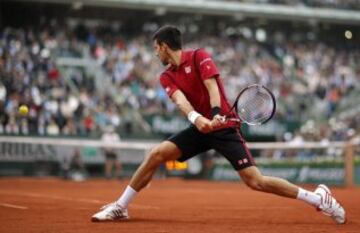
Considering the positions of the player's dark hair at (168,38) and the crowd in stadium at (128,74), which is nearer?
the player's dark hair at (168,38)

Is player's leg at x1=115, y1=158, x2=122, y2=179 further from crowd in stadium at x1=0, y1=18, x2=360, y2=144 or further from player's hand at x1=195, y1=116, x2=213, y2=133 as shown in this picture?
player's hand at x1=195, y1=116, x2=213, y2=133

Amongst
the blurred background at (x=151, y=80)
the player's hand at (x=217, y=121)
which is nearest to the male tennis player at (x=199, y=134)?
the player's hand at (x=217, y=121)

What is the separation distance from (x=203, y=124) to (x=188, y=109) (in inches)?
14.3

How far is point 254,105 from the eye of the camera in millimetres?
8008

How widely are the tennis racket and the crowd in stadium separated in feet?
53.1

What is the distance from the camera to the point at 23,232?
748cm

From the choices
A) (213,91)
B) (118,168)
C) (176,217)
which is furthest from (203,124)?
(118,168)

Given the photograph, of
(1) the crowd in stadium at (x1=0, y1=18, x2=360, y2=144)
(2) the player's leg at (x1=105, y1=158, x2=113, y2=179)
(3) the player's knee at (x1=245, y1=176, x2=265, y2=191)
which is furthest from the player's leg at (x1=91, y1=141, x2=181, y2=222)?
(1) the crowd in stadium at (x1=0, y1=18, x2=360, y2=144)

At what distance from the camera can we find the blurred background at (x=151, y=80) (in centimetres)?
2338

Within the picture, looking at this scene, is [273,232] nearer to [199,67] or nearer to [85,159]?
[199,67]

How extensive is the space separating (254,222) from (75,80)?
1962 centimetres

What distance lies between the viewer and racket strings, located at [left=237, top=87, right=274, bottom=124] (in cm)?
797

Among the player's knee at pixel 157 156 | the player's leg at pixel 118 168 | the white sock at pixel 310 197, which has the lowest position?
the player's leg at pixel 118 168

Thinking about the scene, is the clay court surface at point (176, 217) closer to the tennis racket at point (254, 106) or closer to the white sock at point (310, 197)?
the white sock at point (310, 197)
